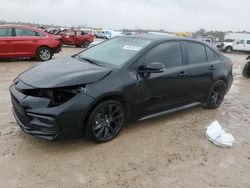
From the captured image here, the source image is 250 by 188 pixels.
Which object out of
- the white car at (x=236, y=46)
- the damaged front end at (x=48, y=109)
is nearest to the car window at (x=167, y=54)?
the damaged front end at (x=48, y=109)

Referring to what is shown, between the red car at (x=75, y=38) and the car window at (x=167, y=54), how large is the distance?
62.6 ft

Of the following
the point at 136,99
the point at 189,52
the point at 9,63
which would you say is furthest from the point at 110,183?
the point at 9,63

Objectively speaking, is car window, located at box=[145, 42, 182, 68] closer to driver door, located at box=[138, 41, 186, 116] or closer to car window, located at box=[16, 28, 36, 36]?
driver door, located at box=[138, 41, 186, 116]

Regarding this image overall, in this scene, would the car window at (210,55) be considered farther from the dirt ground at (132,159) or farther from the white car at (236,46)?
the white car at (236,46)

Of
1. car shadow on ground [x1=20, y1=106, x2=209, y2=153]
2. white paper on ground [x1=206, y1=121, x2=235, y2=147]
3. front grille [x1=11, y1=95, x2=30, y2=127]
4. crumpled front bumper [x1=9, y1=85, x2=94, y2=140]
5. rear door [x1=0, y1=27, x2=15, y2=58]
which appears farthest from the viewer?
rear door [x1=0, y1=27, x2=15, y2=58]

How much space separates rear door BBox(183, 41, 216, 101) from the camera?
5328 mm

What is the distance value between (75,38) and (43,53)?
36.4ft

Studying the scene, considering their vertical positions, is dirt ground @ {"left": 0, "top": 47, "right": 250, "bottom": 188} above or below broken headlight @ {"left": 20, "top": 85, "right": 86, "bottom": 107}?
below

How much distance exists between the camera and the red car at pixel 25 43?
37.4ft

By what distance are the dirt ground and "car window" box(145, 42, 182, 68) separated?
1.13m

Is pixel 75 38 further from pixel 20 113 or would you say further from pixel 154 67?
pixel 20 113

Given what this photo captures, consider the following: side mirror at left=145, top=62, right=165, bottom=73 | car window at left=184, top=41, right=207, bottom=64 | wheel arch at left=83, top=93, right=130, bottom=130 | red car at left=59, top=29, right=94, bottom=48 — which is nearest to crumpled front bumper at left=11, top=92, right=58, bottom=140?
wheel arch at left=83, top=93, right=130, bottom=130

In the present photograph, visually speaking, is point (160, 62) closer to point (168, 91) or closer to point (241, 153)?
point (168, 91)

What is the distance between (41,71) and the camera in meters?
4.24
